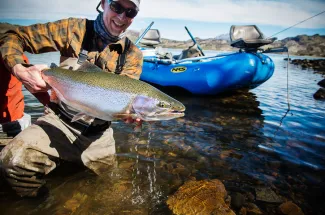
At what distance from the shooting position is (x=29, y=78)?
244 cm

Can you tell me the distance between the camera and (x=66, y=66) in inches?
128

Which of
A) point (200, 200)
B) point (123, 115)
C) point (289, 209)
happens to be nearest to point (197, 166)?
point (200, 200)

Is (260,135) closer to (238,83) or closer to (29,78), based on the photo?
(238,83)

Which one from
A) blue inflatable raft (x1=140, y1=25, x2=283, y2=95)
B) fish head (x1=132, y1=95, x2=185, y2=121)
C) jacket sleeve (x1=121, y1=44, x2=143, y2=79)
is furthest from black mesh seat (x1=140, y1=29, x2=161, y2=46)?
fish head (x1=132, y1=95, x2=185, y2=121)

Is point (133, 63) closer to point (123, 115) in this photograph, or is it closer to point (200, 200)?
point (123, 115)

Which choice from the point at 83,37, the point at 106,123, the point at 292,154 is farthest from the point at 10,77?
the point at 292,154

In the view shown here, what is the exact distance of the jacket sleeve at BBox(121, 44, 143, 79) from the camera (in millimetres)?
3647

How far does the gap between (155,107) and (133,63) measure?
1452mm

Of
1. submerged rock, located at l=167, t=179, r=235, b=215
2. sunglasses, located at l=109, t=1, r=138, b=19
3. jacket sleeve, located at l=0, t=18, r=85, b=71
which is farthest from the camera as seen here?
sunglasses, located at l=109, t=1, r=138, b=19

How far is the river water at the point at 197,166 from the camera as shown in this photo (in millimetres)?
3205

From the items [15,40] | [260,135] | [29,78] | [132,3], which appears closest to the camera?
[29,78]

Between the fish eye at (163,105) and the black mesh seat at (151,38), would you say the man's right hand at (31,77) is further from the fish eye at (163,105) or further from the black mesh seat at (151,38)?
the black mesh seat at (151,38)

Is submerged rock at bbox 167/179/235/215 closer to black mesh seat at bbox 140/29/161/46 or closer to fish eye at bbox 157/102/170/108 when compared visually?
fish eye at bbox 157/102/170/108

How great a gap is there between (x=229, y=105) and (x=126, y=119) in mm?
7308
